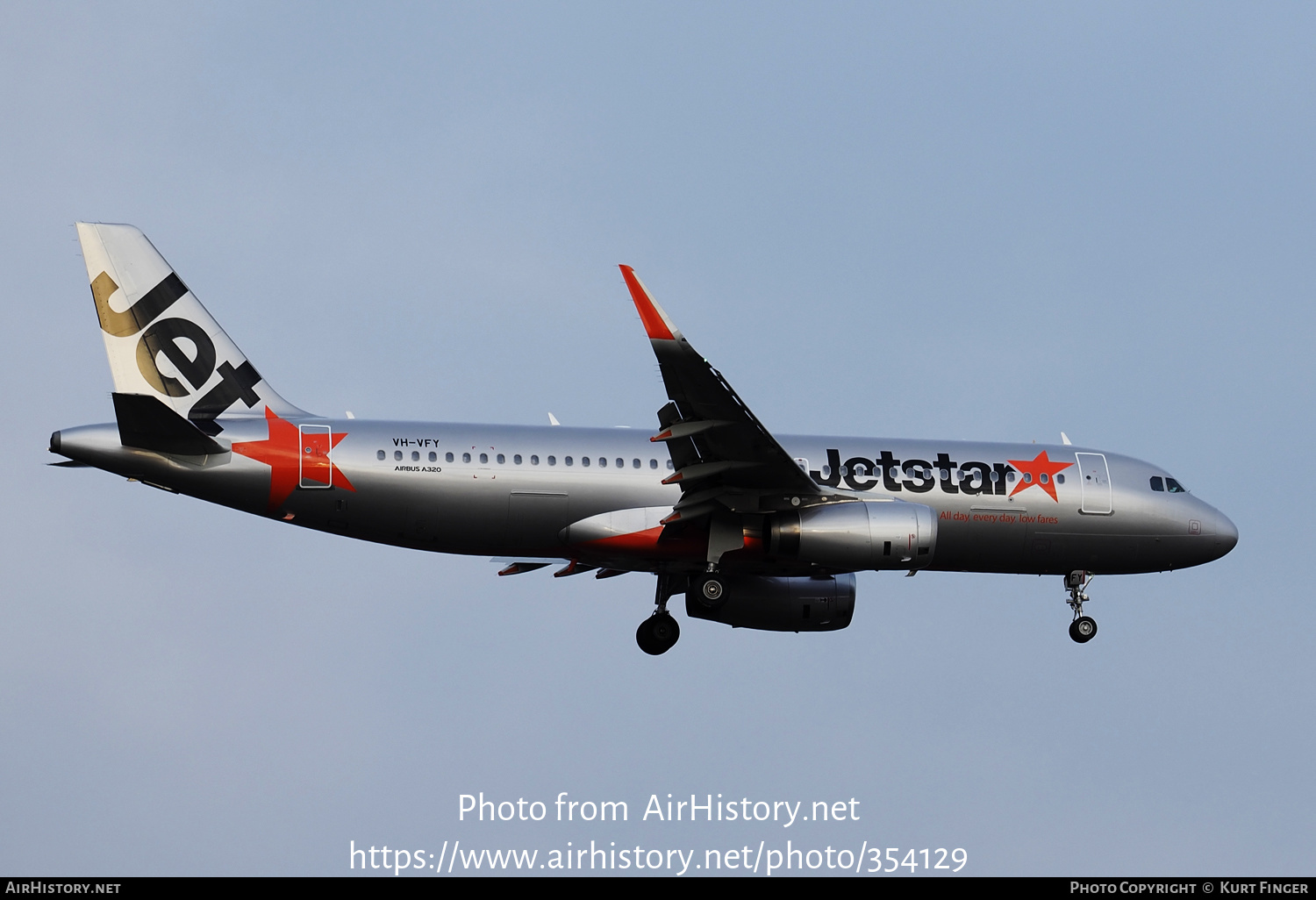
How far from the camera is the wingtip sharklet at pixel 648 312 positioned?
73.6 ft

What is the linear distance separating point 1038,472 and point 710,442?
792cm

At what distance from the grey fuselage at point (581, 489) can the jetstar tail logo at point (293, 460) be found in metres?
0.03

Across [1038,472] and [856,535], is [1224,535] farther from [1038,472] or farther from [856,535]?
[856,535]

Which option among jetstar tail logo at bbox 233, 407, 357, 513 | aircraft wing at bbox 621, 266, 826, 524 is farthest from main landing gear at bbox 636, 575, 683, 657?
jetstar tail logo at bbox 233, 407, 357, 513

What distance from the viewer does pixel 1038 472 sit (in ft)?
95.8

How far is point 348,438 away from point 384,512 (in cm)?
145

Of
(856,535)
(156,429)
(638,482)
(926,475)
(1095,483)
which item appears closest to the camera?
(156,429)

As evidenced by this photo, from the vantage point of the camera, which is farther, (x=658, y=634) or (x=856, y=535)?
(x=658, y=634)

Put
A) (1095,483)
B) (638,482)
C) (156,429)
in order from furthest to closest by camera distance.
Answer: (1095,483) < (638,482) < (156,429)

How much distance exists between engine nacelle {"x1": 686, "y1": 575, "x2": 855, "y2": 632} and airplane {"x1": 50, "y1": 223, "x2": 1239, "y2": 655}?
0.04 meters

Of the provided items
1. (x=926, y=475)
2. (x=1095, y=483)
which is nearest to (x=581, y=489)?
(x=926, y=475)

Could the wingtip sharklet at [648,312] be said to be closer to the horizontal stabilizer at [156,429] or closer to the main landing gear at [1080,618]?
the horizontal stabilizer at [156,429]

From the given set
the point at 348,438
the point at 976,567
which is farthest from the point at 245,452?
the point at 976,567
